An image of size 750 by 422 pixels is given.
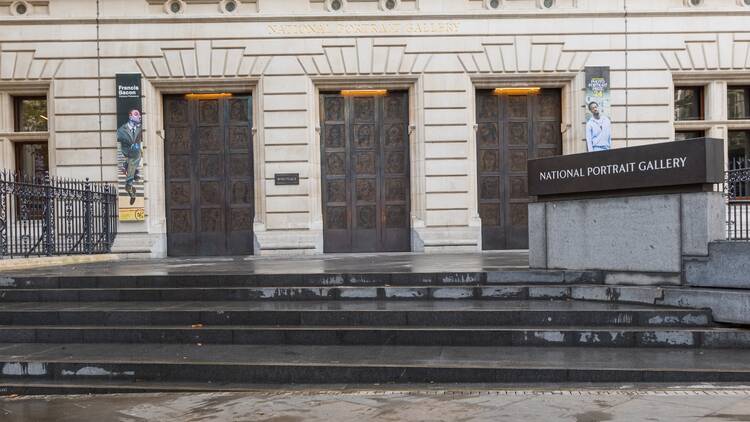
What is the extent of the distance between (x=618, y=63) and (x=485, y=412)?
1625 centimetres

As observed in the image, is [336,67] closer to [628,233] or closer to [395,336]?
[628,233]

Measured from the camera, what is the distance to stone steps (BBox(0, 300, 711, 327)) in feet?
28.7

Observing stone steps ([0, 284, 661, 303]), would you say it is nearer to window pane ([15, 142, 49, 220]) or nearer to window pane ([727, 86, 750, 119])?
window pane ([15, 142, 49, 220])

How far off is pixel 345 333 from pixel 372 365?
1272mm

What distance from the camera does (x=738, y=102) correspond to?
20250 mm

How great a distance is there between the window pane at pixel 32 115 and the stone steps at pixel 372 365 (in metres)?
13.8

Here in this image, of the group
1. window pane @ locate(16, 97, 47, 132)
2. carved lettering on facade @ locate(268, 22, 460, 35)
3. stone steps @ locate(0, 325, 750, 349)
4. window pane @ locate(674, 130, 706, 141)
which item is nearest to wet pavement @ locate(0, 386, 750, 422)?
stone steps @ locate(0, 325, 750, 349)

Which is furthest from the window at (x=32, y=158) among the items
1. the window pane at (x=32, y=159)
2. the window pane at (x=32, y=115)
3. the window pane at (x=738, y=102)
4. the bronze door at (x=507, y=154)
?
the window pane at (x=738, y=102)

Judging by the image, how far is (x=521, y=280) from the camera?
34.3 feet

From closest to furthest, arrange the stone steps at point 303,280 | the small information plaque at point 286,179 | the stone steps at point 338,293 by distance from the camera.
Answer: the stone steps at point 338,293, the stone steps at point 303,280, the small information plaque at point 286,179

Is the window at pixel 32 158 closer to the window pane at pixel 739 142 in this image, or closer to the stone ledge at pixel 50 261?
the stone ledge at pixel 50 261

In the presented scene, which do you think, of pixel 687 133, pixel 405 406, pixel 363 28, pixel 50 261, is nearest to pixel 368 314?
pixel 405 406

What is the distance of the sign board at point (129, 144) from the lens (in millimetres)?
19203

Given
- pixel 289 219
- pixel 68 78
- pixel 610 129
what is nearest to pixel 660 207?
pixel 610 129
